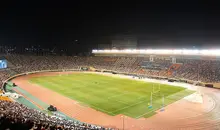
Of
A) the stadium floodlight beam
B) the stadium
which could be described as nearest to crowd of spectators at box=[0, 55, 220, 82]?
the stadium

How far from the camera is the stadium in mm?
23016

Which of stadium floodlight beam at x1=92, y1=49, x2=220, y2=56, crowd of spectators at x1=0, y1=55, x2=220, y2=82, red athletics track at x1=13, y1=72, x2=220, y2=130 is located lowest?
red athletics track at x1=13, y1=72, x2=220, y2=130

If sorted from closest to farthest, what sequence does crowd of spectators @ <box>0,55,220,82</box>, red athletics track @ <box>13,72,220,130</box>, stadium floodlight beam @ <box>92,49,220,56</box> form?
1. red athletics track @ <box>13,72,220,130</box>
2. crowd of spectators @ <box>0,55,220,82</box>
3. stadium floodlight beam @ <box>92,49,220,56</box>

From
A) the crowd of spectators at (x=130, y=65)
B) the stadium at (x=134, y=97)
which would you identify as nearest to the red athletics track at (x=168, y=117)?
the stadium at (x=134, y=97)

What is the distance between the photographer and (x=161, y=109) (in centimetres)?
2912

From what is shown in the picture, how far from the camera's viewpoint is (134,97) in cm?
3597

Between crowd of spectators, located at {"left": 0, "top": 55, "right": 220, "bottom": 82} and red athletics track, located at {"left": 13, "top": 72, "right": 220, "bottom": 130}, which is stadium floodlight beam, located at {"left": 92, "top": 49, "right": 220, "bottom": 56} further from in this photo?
red athletics track, located at {"left": 13, "top": 72, "right": 220, "bottom": 130}

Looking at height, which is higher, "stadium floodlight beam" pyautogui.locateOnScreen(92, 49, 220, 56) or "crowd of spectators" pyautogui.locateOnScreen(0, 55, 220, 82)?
"stadium floodlight beam" pyautogui.locateOnScreen(92, 49, 220, 56)

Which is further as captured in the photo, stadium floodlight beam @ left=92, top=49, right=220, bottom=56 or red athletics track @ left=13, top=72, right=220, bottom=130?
stadium floodlight beam @ left=92, top=49, right=220, bottom=56

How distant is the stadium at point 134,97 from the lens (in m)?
23.0

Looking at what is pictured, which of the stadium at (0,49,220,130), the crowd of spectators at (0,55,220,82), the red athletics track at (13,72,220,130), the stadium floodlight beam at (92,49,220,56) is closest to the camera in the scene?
the red athletics track at (13,72,220,130)

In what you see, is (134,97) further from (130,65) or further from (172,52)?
(130,65)

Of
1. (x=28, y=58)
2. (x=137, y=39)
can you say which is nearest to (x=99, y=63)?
(x=137, y=39)

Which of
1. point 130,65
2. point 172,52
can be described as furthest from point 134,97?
point 130,65
